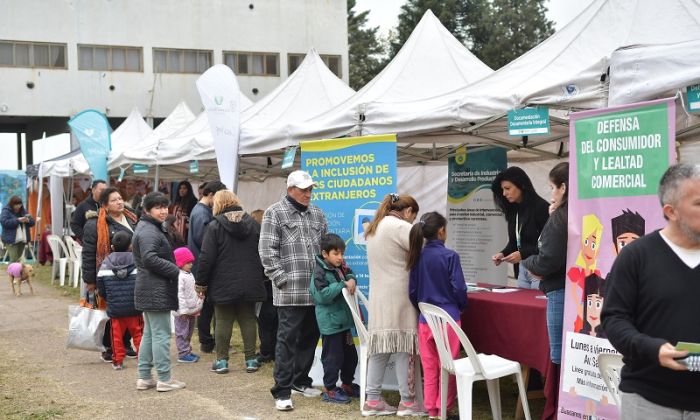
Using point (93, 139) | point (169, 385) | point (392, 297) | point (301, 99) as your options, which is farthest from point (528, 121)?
point (93, 139)

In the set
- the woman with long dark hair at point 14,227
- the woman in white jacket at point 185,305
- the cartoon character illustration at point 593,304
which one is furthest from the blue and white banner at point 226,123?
the woman with long dark hair at point 14,227

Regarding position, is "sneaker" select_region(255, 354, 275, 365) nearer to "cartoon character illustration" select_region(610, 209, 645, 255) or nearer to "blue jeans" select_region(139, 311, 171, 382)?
"blue jeans" select_region(139, 311, 171, 382)

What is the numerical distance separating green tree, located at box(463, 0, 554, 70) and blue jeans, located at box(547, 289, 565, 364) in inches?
1846

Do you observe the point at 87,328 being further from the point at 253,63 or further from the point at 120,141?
the point at 253,63

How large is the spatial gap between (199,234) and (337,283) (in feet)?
9.78

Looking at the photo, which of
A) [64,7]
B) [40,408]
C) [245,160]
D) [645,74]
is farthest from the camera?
[64,7]

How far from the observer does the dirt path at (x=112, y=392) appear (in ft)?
21.6

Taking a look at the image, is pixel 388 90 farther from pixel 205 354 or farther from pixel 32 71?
pixel 32 71

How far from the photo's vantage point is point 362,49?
181 feet

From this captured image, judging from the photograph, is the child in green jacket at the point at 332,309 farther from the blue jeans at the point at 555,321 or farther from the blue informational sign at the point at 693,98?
the blue informational sign at the point at 693,98

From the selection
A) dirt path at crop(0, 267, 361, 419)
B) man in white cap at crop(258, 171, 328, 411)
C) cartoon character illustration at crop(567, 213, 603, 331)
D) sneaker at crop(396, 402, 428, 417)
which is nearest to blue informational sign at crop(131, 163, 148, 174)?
dirt path at crop(0, 267, 361, 419)

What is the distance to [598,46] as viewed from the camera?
5961 millimetres

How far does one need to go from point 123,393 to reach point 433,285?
3.20 m

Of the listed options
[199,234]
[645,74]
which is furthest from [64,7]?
[645,74]
